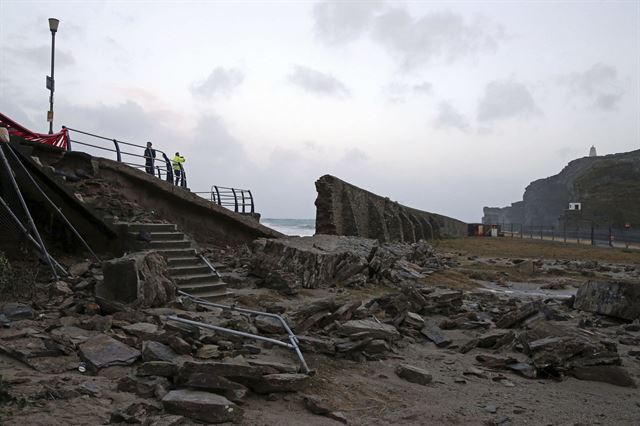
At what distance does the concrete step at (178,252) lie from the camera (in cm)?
903

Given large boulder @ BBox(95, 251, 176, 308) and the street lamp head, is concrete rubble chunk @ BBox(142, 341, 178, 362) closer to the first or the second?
large boulder @ BBox(95, 251, 176, 308)

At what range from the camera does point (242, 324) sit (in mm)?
5871

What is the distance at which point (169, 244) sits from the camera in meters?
9.57

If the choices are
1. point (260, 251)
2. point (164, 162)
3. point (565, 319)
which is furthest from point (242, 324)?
point (164, 162)

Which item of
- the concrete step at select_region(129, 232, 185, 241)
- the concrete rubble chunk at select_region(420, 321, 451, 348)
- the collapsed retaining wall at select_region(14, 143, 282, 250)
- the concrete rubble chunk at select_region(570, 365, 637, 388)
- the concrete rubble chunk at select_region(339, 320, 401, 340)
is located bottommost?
the concrete rubble chunk at select_region(570, 365, 637, 388)

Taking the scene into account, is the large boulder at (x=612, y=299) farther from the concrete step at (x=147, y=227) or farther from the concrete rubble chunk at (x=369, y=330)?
the concrete step at (x=147, y=227)

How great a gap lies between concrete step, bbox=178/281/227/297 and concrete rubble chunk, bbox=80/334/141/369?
3.41m

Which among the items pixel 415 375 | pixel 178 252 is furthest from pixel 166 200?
pixel 415 375

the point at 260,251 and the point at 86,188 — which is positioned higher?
the point at 86,188

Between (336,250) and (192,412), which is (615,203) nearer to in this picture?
(336,250)

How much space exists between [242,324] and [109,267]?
203cm

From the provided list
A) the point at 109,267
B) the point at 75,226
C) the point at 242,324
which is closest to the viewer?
the point at 242,324

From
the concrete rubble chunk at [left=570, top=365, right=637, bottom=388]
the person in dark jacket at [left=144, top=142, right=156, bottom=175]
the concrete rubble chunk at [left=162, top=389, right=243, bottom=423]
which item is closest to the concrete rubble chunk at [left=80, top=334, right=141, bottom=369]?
the concrete rubble chunk at [left=162, top=389, right=243, bottom=423]

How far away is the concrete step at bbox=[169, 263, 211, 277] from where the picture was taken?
850 cm
